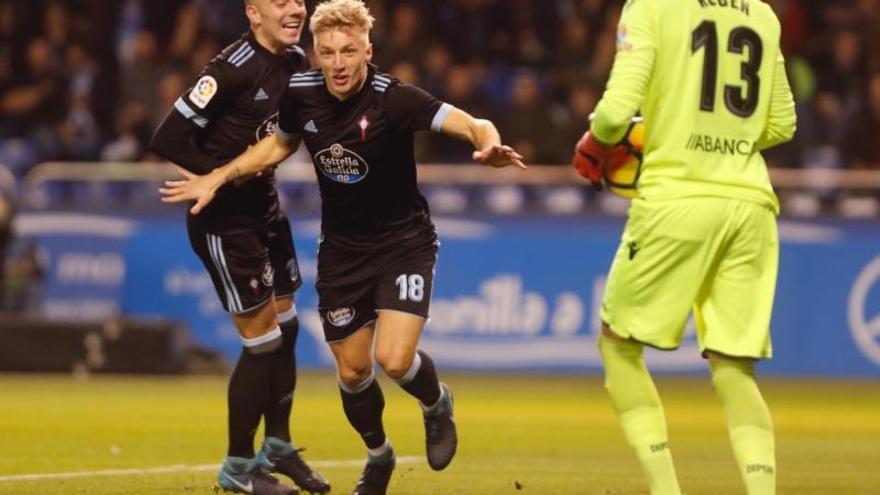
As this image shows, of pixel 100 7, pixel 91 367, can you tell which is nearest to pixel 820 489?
pixel 91 367

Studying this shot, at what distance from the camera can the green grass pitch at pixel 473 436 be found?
9.77 m

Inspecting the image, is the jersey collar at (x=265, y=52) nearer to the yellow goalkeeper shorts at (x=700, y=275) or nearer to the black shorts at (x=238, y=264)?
the black shorts at (x=238, y=264)

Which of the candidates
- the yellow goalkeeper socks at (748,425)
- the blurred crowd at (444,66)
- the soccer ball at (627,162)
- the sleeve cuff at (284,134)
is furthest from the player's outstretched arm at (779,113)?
the blurred crowd at (444,66)

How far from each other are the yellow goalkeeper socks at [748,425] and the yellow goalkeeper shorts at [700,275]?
0.12m

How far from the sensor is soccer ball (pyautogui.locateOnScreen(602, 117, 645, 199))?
768 cm

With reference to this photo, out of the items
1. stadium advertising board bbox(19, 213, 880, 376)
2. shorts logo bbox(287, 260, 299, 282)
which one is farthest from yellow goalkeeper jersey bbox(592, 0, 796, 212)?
stadium advertising board bbox(19, 213, 880, 376)

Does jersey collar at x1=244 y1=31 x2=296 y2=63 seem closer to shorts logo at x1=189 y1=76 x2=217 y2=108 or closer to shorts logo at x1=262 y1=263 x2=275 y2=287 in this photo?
shorts logo at x1=189 y1=76 x2=217 y2=108

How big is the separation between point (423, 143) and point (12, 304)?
462 centimetres

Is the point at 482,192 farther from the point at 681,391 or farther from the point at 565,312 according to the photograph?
the point at 681,391

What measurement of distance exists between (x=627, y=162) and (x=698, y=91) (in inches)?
19.7

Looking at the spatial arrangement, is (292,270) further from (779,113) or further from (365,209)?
(779,113)

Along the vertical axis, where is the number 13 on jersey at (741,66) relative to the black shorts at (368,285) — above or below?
above

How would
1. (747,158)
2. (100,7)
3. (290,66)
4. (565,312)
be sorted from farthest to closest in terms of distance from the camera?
(100,7) → (565,312) → (290,66) → (747,158)

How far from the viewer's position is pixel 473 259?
18531 mm
